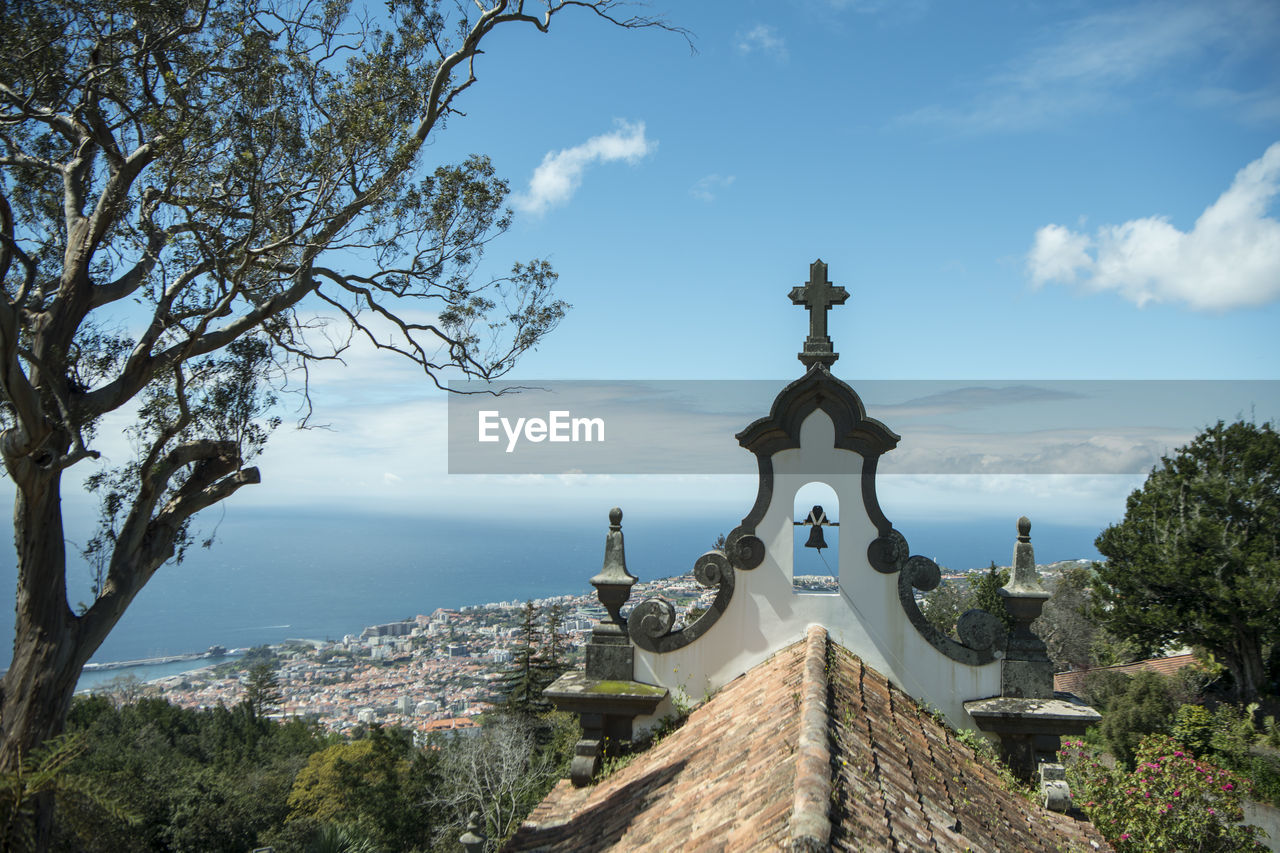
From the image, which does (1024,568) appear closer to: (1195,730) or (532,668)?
(1195,730)

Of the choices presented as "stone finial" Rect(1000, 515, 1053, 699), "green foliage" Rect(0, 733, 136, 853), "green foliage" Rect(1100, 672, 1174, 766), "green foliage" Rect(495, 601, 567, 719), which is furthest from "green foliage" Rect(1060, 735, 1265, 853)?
"green foliage" Rect(495, 601, 567, 719)

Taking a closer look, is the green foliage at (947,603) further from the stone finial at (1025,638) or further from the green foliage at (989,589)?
the stone finial at (1025,638)

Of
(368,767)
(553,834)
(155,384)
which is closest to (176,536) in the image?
(155,384)

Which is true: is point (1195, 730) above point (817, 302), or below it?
below

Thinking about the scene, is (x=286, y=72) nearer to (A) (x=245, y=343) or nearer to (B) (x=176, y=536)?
(A) (x=245, y=343)

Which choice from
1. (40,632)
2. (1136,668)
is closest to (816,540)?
(40,632)
